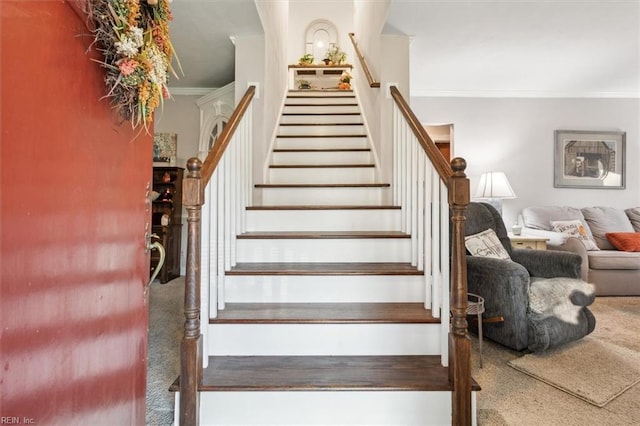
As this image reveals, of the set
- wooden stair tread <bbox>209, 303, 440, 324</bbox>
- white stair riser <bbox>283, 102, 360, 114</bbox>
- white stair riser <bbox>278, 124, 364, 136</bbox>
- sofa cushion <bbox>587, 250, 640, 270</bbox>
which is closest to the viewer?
wooden stair tread <bbox>209, 303, 440, 324</bbox>

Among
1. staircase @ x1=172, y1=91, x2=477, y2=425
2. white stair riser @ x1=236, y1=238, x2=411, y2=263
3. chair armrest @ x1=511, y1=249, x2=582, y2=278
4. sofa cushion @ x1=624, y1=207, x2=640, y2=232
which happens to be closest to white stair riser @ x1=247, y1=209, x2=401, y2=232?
staircase @ x1=172, y1=91, x2=477, y2=425

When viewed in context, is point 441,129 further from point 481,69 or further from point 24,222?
point 24,222

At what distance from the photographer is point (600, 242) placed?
3.83 metres

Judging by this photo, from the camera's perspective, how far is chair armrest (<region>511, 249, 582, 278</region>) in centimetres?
237

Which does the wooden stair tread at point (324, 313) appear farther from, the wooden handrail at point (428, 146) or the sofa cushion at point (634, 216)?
the sofa cushion at point (634, 216)

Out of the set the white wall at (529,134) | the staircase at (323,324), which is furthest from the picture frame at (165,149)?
the white wall at (529,134)

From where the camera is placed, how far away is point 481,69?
3.85m

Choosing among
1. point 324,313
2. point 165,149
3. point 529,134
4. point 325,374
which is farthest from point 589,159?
point 165,149

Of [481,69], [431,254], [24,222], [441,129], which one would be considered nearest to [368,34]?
[481,69]

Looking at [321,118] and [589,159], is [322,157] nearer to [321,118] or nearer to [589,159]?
[321,118]

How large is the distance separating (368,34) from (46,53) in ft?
11.2

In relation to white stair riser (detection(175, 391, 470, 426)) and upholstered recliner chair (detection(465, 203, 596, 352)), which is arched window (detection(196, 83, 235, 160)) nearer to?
upholstered recliner chair (detection(465, 203, 596, 352))

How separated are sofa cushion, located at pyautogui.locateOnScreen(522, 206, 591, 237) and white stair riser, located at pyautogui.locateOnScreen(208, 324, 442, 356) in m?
3.18

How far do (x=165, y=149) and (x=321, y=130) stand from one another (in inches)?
88.8
